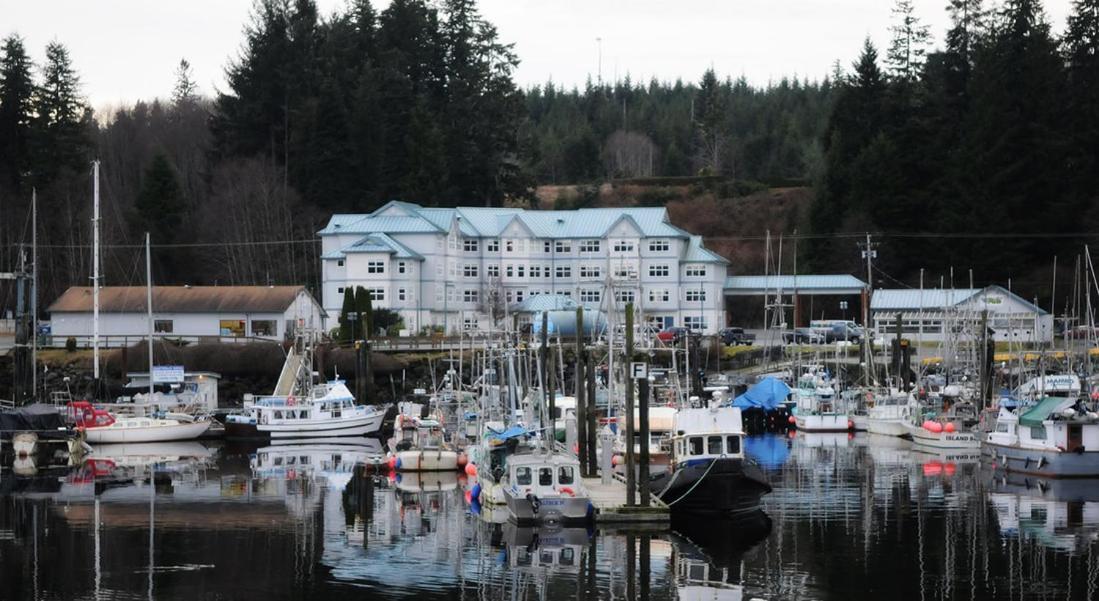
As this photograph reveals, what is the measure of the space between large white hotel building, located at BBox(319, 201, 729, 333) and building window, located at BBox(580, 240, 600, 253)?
69 mm

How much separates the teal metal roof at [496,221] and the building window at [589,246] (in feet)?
1.80

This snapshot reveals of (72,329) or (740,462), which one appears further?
(72,329)

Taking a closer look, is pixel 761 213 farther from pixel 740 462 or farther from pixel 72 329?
pixel 740 462

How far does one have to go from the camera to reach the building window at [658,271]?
112 meters

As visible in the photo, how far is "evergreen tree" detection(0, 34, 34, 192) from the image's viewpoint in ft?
410

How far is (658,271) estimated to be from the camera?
11169 cm

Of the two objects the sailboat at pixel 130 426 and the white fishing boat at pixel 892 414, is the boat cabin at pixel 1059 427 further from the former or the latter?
the sailboat at pixel 130 426

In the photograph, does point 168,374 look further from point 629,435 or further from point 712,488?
point 629,435

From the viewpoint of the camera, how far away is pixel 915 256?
11419 cm

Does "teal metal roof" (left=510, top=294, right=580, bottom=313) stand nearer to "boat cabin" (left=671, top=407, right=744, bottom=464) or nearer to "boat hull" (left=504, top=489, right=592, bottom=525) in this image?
"boat cabin" (left=671, top=407, right=744, bottom=464)

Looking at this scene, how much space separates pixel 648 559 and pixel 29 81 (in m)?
99.8

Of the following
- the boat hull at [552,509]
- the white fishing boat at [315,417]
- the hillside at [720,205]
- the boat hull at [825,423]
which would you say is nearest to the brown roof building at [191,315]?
the white fishing boat at [315,417]

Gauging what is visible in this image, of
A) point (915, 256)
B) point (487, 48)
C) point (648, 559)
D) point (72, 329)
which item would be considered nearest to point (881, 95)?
point (915, 256)

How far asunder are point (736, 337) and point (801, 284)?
29.0 feet
